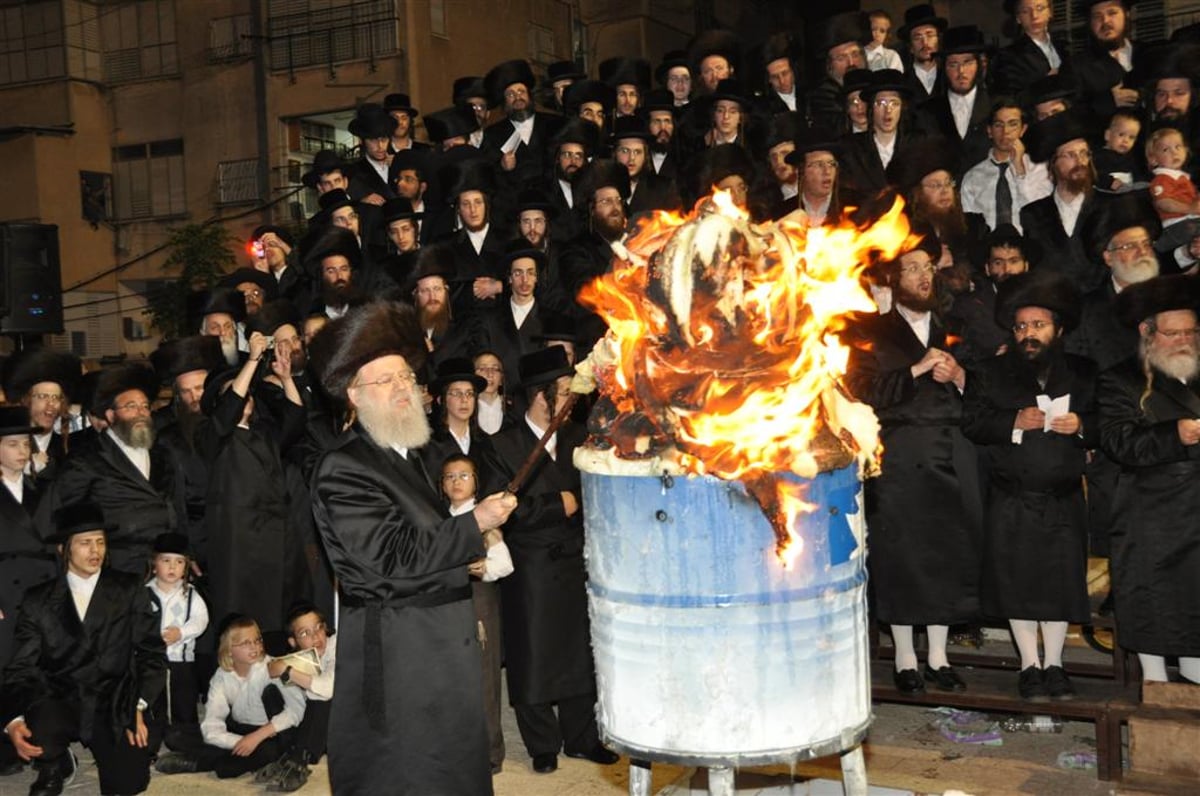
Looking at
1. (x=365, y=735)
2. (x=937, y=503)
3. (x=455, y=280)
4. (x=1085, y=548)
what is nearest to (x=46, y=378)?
(x=455, y=280)

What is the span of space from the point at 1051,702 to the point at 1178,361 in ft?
6.10

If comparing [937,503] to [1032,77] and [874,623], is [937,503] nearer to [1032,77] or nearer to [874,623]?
[874,623]

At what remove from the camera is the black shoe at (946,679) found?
7.12m

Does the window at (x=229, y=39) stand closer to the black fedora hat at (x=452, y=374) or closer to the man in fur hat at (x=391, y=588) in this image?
the black fedora hat at (x=452, y=374)

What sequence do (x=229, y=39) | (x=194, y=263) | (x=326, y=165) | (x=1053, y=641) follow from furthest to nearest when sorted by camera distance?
1. (x=229, y=39)
2. (x=194, y=263)
3. (x=326, y=165)
4. (x=1053, y=641)

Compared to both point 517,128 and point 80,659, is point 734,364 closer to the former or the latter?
point 80,659

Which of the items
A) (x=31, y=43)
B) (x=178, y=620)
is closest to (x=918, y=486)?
(x=178, y=620)

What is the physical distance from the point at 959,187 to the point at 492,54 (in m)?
23.7

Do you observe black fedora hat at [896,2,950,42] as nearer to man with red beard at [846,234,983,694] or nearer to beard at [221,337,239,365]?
man with red beard at [846,234,983,694]

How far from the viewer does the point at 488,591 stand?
7.32m

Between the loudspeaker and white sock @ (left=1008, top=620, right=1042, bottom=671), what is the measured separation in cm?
1050

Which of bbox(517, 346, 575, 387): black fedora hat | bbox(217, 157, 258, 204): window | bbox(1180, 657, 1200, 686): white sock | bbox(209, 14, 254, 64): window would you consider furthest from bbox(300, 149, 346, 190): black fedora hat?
bbox(209, 14, 254, 64): window

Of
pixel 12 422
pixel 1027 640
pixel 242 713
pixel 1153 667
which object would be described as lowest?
pixel 242 713

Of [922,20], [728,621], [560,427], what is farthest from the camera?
[922,20]
